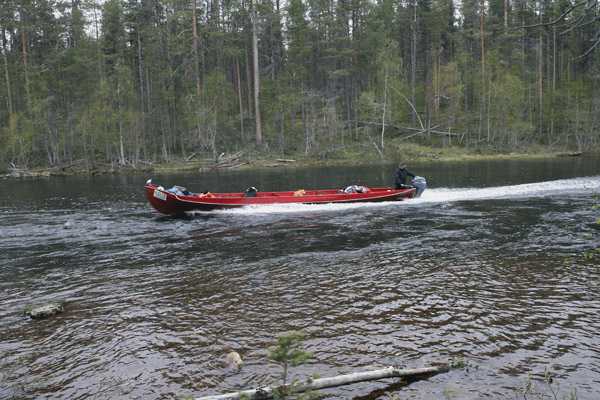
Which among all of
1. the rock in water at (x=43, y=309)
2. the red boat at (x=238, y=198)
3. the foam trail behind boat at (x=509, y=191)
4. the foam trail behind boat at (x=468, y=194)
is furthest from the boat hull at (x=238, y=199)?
the rock in water at (x=43, y=309)

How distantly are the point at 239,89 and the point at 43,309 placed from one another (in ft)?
161

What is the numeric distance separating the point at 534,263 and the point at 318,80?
203 feet

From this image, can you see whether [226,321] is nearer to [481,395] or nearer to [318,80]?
[481,395]

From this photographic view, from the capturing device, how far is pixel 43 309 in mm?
7594

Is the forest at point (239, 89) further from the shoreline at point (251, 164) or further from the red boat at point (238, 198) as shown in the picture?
the red boat at point (238, 198)

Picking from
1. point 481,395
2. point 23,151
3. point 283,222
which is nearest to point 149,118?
point 23,151

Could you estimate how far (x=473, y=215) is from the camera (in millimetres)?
17094

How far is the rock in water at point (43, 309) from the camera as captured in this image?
24.5ft

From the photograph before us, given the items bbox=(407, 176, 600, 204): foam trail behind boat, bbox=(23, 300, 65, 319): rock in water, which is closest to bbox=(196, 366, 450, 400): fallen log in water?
bbox=(23, 300, 65, 319): rock in water

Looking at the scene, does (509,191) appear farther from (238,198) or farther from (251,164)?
(251,164)

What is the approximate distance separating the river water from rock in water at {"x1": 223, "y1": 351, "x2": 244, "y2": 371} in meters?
0.10

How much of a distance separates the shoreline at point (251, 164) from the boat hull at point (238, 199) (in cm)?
2528

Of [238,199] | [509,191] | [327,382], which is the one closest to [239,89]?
[238,199]

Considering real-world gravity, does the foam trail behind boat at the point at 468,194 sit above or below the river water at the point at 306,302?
above
